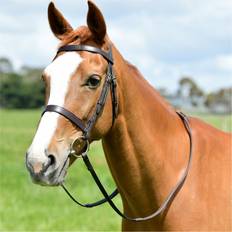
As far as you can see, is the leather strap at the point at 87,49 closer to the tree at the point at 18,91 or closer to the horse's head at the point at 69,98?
the horse's head at the point at 69,98

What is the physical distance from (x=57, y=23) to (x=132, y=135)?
1.11 m

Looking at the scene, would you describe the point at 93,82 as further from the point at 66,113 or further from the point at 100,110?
the point at 66,113

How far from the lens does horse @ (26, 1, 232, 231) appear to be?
3.17m

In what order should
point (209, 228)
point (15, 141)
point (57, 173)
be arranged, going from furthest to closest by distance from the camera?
point (15, 141) → point (209, 228) → point (57, 173)

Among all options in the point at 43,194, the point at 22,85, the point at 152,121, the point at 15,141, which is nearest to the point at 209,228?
the point at 152,121

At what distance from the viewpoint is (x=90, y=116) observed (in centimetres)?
329

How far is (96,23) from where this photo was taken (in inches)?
136

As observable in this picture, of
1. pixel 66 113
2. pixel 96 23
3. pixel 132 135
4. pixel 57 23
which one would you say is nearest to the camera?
pixel 66 113

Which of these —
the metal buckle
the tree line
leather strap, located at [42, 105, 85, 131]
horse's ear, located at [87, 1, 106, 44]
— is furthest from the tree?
leather strap, located at [42, 105, 85, 131]

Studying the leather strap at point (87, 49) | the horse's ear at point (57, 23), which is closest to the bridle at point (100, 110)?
the leather strap at point (87, 49)

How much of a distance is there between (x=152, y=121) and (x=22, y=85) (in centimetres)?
5818

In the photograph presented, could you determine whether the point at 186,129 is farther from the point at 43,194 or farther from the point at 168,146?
the point at 43,194

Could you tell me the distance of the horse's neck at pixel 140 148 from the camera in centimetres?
358

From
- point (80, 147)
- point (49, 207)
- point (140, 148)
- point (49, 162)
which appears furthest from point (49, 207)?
point (49, 162)
